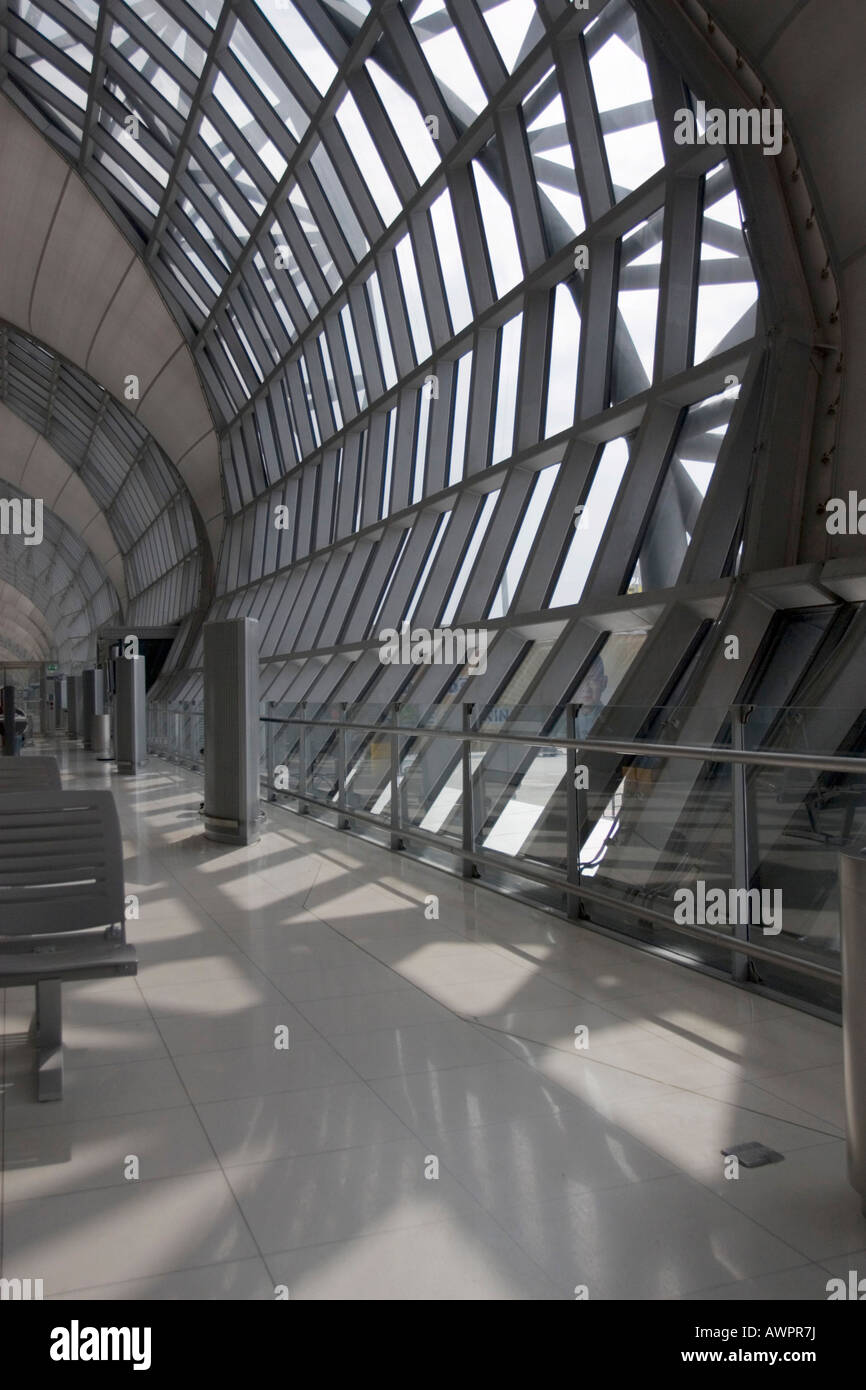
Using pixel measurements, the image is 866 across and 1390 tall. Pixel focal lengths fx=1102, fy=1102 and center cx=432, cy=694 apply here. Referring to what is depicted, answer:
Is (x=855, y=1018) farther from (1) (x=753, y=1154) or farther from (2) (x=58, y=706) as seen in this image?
(2) (x=58, y=706)

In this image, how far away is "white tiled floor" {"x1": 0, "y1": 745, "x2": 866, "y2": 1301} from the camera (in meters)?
2.63

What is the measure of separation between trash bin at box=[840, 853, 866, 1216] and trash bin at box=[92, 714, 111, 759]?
25671 millimetres

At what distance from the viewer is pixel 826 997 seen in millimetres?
4535

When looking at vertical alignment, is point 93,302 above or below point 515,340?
above

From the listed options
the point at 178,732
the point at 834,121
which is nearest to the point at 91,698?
the point at 178,732

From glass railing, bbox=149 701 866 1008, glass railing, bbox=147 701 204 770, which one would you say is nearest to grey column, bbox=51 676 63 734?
glass railing, bbox=147 701 204 770

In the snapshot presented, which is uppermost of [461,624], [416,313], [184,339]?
[184,339]

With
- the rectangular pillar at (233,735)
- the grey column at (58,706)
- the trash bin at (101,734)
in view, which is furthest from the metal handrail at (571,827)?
the grey column at (58,706)

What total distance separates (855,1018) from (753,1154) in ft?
2.17

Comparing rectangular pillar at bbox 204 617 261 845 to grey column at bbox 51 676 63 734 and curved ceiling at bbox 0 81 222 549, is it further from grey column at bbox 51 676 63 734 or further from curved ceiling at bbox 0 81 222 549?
grey column at bbox 51 676 63 734

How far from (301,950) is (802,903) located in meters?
2.77

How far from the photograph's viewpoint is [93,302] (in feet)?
97.6

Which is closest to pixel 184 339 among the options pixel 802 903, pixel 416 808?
pixel 416 808
